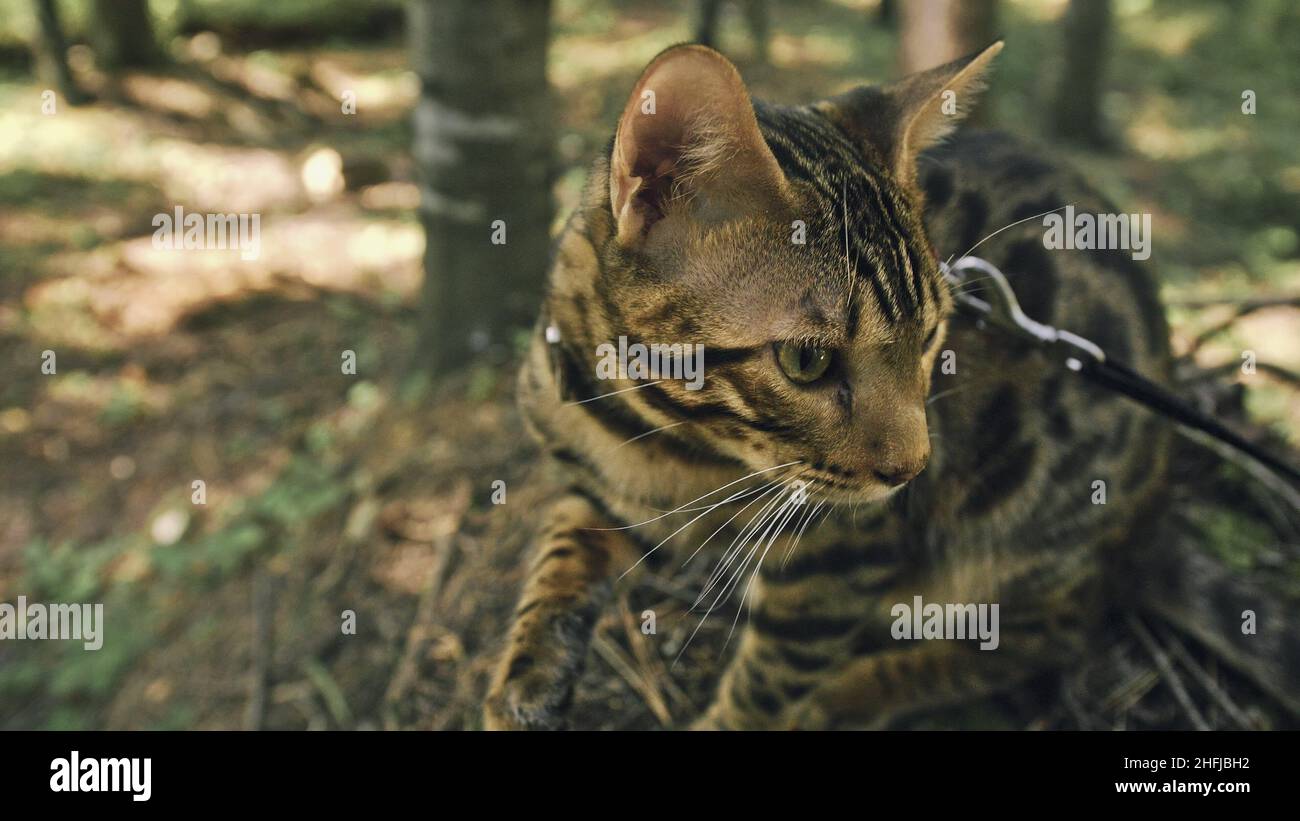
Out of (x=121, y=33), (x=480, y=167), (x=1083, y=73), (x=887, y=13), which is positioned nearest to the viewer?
(x=480, y=167)

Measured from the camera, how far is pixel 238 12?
12.3 m

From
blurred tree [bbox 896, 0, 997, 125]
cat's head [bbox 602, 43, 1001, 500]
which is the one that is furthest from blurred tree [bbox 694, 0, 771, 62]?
cat's head [bbox 602, 43, 1001, 500]

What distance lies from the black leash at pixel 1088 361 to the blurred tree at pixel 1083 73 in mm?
8065

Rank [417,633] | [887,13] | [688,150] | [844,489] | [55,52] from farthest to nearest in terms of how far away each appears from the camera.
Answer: [887,13] → [55,52] → [417,633] → [844,489] → [688,150]

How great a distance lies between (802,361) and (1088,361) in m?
0.85

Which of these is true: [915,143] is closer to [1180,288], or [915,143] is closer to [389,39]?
[1180,288]

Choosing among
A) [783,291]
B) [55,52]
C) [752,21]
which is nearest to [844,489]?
[783,291]

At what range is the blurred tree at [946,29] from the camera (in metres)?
4.17

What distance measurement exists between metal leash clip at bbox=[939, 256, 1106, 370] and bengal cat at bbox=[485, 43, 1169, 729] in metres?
0.12

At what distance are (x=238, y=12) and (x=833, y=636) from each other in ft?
44.6

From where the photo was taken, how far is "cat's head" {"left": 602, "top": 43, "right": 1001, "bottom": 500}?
5.59 ft

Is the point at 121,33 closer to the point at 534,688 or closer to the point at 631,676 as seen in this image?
the point at 631,676

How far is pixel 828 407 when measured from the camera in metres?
1.75

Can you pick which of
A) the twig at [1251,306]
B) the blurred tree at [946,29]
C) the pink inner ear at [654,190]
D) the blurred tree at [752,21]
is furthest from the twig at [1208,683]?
the blurred tree at [752,21]
